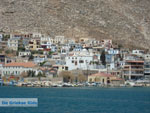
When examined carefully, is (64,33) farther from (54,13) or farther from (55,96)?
(55,96)

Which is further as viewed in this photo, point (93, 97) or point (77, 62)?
point (77, 62)

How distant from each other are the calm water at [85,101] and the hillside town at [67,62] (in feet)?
38.6

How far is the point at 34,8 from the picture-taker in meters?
182

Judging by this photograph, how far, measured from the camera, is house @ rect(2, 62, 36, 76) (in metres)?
143

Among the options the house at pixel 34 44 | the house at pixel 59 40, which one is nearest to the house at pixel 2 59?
the house at pixel 34 44

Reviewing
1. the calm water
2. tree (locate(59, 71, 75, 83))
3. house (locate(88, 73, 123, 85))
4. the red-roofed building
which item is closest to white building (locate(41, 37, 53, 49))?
the red-roofed building

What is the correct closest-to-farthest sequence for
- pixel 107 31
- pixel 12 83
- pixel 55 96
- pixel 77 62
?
1. pixel 55 96
2. pixel 12 83
3. pixel 77 62
4. pixel 107 31

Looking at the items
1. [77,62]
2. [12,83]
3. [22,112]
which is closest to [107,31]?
[77,62]

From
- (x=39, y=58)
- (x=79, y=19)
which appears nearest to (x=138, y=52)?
(x=79, y=19)

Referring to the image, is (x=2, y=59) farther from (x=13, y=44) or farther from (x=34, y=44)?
(x=34, y=44)

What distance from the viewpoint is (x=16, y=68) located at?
143375 mm

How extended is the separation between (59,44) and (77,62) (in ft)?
54.2

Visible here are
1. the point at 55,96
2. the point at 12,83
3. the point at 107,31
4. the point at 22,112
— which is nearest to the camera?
the point at 22,112

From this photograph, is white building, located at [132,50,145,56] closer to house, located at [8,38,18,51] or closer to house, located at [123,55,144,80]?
house, located at [123,55,144,80]
